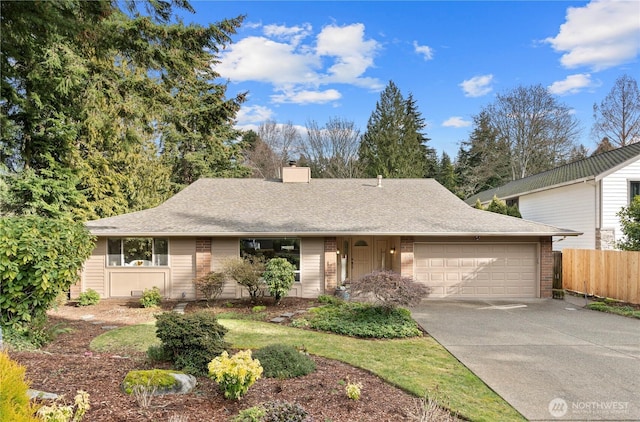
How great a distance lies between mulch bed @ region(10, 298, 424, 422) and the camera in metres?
3.38

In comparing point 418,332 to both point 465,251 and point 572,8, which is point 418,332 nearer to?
point 465,251

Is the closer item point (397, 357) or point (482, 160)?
point (397, 357)

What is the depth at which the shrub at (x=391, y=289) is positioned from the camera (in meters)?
7.92

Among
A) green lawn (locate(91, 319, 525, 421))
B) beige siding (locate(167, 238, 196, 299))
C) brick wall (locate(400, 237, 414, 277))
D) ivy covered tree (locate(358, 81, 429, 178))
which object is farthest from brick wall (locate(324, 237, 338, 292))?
ivy covered tree (locate(358, 81, 429, 178))

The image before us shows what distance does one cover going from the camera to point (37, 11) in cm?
399

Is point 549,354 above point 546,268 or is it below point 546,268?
below

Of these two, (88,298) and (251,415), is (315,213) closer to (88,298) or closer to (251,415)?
(88,298)

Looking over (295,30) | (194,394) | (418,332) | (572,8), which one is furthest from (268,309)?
(572,8)

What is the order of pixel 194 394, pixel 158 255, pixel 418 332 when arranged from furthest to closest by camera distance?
1. pixel 158 255
2. pixel 418 332
3. pixel 194 394

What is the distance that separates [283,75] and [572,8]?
11.5 m

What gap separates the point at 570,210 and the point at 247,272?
15.2m

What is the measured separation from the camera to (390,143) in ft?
96.9

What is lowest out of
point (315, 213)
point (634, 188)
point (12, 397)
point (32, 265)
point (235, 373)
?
point (235, 373)

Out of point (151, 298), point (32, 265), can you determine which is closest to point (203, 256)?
point (151, 298)
